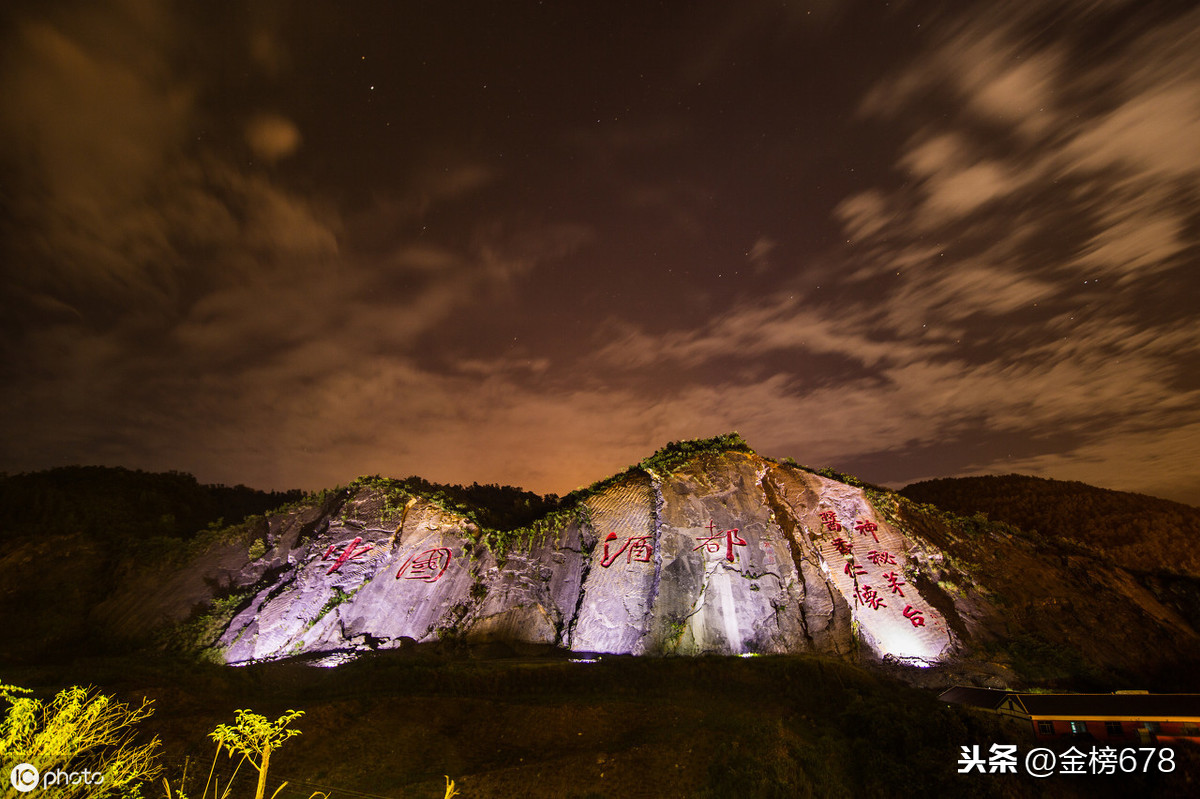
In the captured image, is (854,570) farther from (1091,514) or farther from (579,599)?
(1091,514)

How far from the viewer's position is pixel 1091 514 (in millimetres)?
32375

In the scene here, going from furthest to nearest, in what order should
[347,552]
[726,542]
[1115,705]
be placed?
1. [347,552]
2. [726,542]
3. [1115,705]

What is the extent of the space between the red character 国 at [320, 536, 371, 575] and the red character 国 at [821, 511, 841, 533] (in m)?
20.5

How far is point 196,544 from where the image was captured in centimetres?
2366

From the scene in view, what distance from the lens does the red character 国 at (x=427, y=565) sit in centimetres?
2194

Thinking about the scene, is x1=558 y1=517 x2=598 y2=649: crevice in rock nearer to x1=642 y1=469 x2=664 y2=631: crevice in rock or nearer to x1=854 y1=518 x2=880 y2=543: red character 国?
x1=642 y1=469 x2=664 y2=631: crevice in rock

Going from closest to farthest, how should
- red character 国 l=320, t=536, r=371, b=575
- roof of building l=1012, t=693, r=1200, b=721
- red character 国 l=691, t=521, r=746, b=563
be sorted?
roof of building l=1012, t=693, r=1200, b=721, red character 国 l=691, t=521, r=746, b=563, red character 国 l=320, t=536, r=371, b=575

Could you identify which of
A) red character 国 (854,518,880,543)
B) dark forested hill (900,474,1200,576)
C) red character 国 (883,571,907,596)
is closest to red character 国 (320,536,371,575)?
red character 国 (854,518,880,543)

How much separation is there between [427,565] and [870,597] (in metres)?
18.4

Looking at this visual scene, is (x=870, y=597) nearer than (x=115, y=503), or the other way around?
(x=870, y=597)

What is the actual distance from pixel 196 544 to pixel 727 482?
25.1 meters

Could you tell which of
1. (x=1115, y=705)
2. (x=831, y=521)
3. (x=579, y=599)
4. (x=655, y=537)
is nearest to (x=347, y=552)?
(x=579, y=599)

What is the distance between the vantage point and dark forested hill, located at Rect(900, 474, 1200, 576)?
2842 centimetres

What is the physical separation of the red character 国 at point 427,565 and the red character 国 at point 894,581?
18346mm
